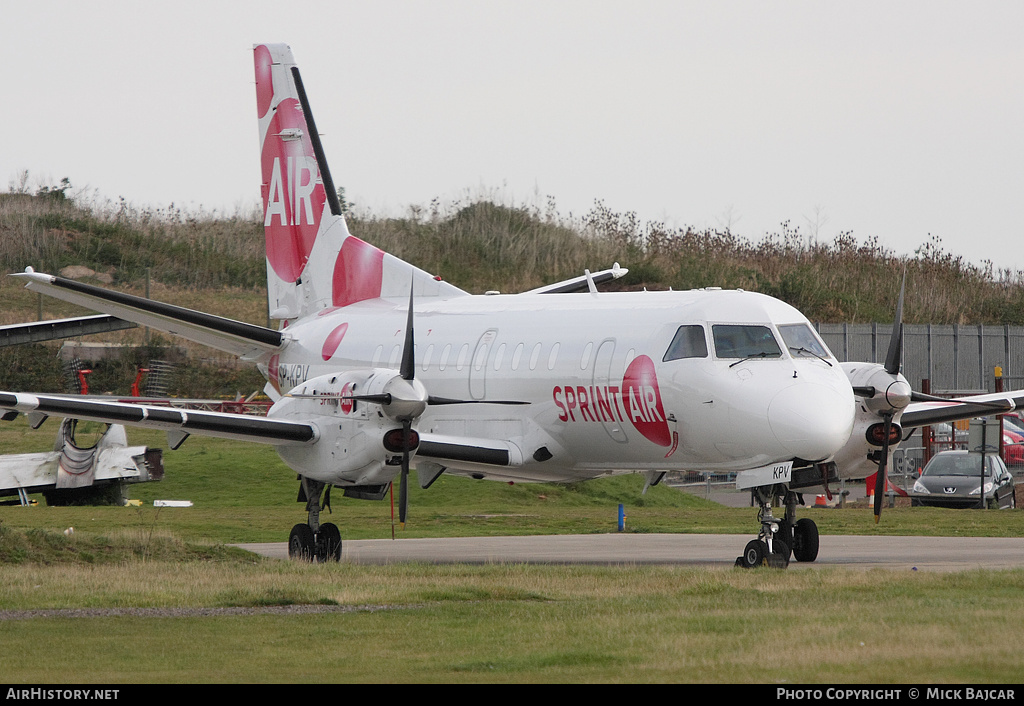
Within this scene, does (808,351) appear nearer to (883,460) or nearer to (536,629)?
(883,460)

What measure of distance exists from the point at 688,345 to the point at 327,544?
6.00 metres

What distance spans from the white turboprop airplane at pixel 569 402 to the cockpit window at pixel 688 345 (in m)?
0.02

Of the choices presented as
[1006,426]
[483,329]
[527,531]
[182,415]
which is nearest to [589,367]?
[483,329]

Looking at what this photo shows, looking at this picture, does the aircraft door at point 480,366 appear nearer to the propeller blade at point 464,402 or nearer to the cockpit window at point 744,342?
the propeller blade at point 464,402

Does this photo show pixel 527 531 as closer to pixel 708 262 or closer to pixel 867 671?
pixel 867 671

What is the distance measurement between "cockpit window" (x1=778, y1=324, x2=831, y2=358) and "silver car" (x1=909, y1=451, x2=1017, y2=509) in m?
14.8

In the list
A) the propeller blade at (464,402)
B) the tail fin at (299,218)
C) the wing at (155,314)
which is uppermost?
the tail fin at (299,218)

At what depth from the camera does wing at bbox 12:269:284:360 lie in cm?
1875

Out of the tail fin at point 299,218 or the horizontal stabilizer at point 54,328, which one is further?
the tail fin at point 299,218

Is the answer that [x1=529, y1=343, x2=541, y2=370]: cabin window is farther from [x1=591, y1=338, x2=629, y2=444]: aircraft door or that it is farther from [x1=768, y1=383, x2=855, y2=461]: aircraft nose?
[x1=768, y1=383, x2=855, y2=461]: aircraft nose

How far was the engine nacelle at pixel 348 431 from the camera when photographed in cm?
1773

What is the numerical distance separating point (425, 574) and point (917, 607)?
→ 19.8 feet

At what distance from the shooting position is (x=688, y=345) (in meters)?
17.1

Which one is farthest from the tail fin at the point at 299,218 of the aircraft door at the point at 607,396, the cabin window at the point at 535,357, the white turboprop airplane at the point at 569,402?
the aircraft door at the point at 607,396
